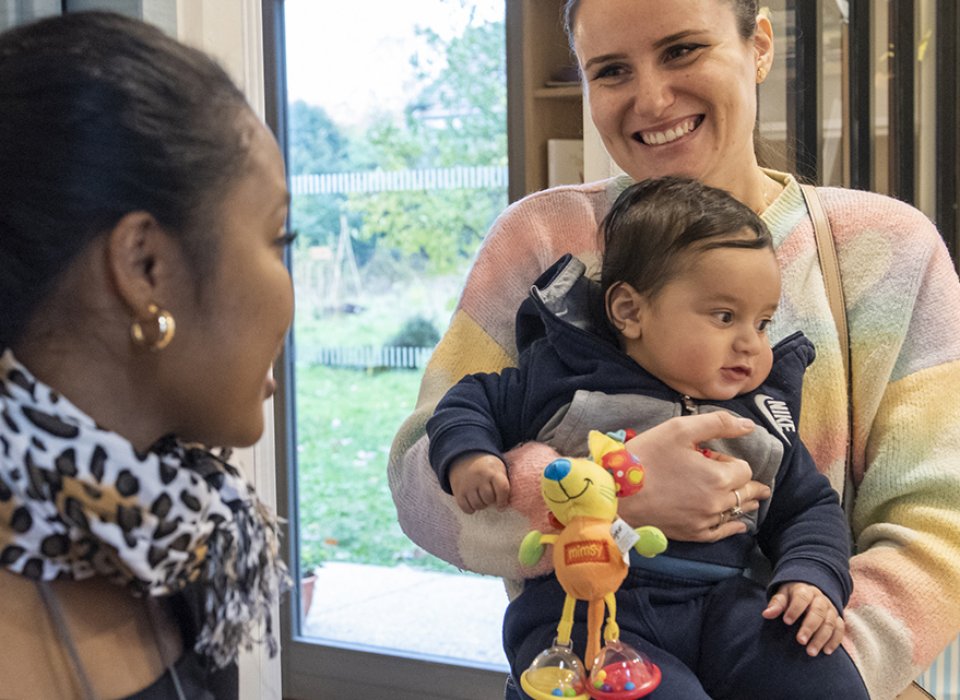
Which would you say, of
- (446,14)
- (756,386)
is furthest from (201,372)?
(446,14)

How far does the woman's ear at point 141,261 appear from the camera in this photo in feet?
2.50

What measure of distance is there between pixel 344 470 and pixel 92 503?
316cm

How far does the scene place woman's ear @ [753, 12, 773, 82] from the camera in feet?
5.37

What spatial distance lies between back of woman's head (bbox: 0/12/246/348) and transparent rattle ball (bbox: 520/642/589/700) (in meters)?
0.61

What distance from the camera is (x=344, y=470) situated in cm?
389

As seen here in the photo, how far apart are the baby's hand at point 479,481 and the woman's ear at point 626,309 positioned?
10.2 inches

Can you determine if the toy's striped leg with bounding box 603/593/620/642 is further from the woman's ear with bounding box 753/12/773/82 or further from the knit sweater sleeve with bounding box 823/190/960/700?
the woman's ear with bounding box 753/12/773/82

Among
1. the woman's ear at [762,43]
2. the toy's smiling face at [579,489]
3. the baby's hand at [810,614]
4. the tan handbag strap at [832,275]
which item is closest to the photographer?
the toy's smiling face at [579,489]

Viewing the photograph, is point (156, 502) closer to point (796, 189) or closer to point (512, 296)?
point (512, 296)

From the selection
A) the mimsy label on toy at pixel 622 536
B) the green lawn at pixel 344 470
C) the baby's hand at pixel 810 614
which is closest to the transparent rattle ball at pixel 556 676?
the mimsy label on toy at pixel 622 536

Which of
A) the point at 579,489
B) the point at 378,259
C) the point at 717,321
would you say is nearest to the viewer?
the point at 579,489

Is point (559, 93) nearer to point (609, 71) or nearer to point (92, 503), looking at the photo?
point (609, 71)

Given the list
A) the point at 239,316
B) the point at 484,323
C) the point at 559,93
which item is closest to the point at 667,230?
the point at 484,323

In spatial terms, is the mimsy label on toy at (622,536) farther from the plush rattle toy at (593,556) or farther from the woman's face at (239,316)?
the woman's face at (239,316)
